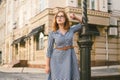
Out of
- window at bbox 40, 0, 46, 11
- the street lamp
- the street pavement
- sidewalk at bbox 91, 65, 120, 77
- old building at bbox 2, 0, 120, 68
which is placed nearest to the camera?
the street lamp

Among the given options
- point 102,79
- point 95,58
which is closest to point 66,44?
point 102,79

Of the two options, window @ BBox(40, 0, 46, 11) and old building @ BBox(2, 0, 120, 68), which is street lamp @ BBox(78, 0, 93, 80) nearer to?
old building @ BBox(2, 0, 120, 68)

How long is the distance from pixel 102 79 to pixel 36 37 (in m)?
17.9

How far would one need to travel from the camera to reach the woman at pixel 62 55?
465cm

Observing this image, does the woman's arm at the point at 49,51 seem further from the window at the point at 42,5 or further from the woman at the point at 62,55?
the window at the point at 42,5

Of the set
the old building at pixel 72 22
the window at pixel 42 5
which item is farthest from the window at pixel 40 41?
the window at pixel 42 5

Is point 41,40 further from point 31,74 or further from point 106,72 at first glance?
point 106,72

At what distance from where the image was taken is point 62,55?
4.66m

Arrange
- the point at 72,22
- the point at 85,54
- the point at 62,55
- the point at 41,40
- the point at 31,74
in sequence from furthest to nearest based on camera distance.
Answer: the point at 41,40 → the point at 72,22 → the point at 31,74 → the point at 85,54 → the point at 62,55

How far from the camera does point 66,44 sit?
4691 millimetres

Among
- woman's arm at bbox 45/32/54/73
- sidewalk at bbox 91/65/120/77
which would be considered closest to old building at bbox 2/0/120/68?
sidewalk at bbox 91/65/120/77

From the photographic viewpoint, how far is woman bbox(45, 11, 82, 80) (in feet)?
15.3

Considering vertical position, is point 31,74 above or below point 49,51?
below

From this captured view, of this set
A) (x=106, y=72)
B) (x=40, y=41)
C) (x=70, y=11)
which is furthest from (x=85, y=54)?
(x=40, y=41)
